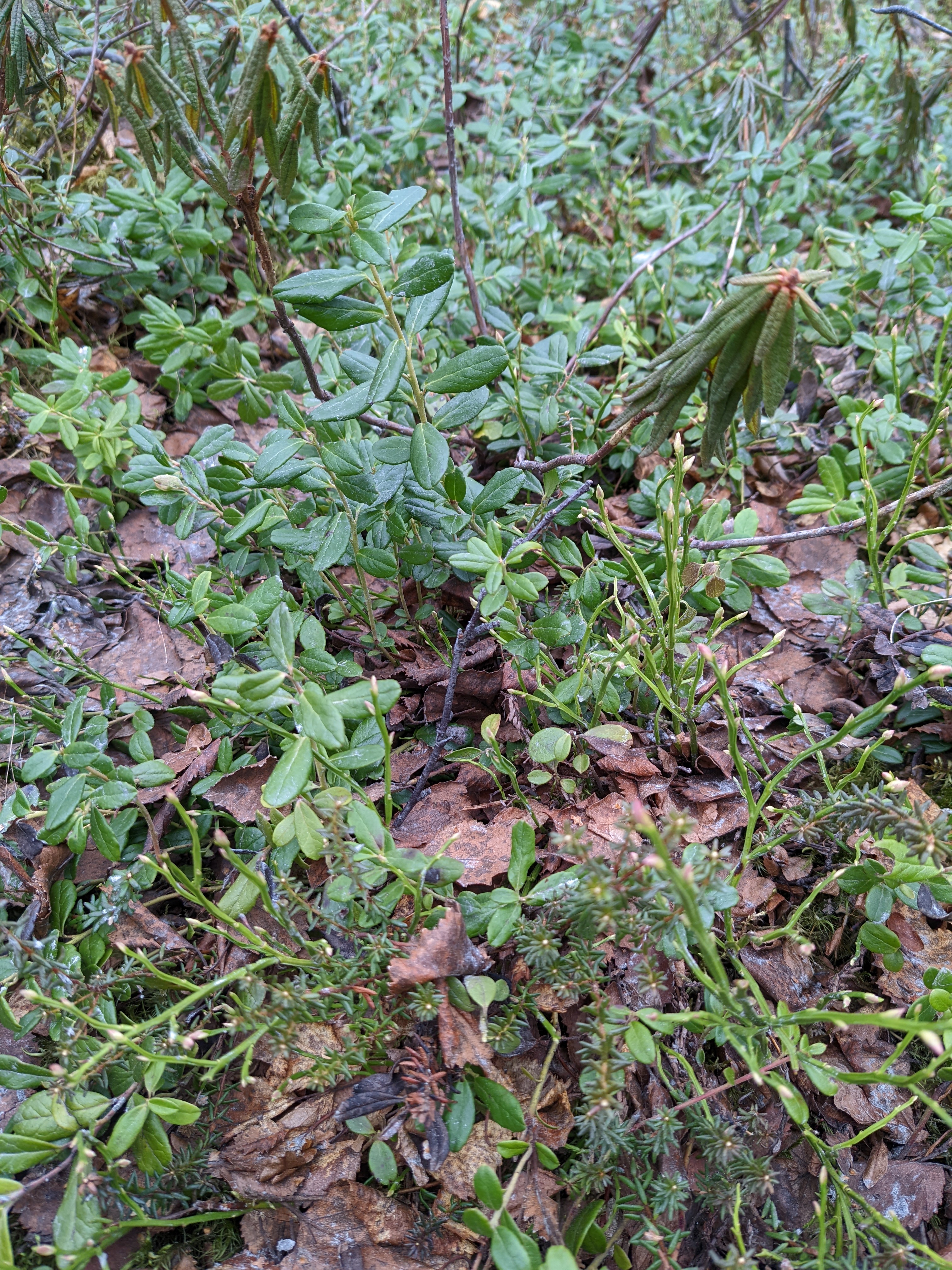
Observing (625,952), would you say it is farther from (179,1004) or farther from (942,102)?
(942,102)

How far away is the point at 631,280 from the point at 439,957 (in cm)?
205

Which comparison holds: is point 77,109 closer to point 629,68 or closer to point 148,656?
point 148,656

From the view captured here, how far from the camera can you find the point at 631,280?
2.48 m

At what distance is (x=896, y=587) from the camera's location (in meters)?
2.00

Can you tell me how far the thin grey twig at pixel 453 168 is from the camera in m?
2.15

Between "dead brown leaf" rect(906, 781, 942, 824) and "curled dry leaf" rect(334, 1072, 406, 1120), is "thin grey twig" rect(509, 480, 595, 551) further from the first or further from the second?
"curled dry leaf" rect(334, 1072, 406, 1120)

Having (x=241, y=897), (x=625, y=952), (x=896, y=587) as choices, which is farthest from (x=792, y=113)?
(x=241, y=897)

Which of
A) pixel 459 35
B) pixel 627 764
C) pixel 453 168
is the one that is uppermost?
pixel 459 35

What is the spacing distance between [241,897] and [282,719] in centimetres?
46

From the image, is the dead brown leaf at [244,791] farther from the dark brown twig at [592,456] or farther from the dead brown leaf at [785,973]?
the dead brown leaf at [785,973]

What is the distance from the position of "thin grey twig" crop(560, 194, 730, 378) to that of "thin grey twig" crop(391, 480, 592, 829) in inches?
18.3

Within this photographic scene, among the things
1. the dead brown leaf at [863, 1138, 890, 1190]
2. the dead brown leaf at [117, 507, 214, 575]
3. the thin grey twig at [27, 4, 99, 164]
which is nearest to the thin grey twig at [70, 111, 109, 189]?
the thin grey twig at [27, 4, 99, 164]

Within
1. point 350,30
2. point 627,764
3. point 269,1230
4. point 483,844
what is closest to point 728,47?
point 350,30

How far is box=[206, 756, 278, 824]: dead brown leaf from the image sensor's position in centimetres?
181
